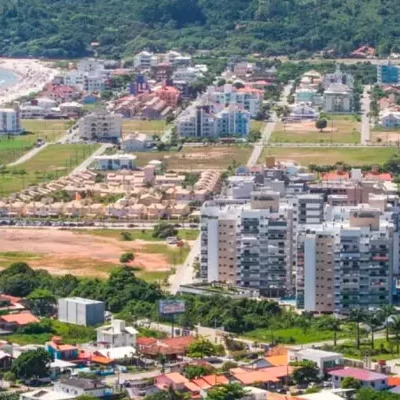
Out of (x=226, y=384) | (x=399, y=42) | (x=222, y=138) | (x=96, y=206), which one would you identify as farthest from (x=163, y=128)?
(x=226, y=384)

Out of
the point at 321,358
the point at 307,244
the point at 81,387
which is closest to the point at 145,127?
the point at 307,244

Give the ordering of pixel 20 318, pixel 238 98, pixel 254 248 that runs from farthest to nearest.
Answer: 1. pixel 238 98
2. pixel 254 248
3. pixel 20 318

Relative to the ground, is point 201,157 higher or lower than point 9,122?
lower

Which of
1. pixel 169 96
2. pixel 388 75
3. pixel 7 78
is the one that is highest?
pixel 388 75

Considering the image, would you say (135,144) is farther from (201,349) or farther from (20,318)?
(201,349)

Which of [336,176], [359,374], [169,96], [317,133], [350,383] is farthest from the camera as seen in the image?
[169,96]

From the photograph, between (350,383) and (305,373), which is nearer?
(350,383)

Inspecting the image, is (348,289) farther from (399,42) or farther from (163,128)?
(399,42)
